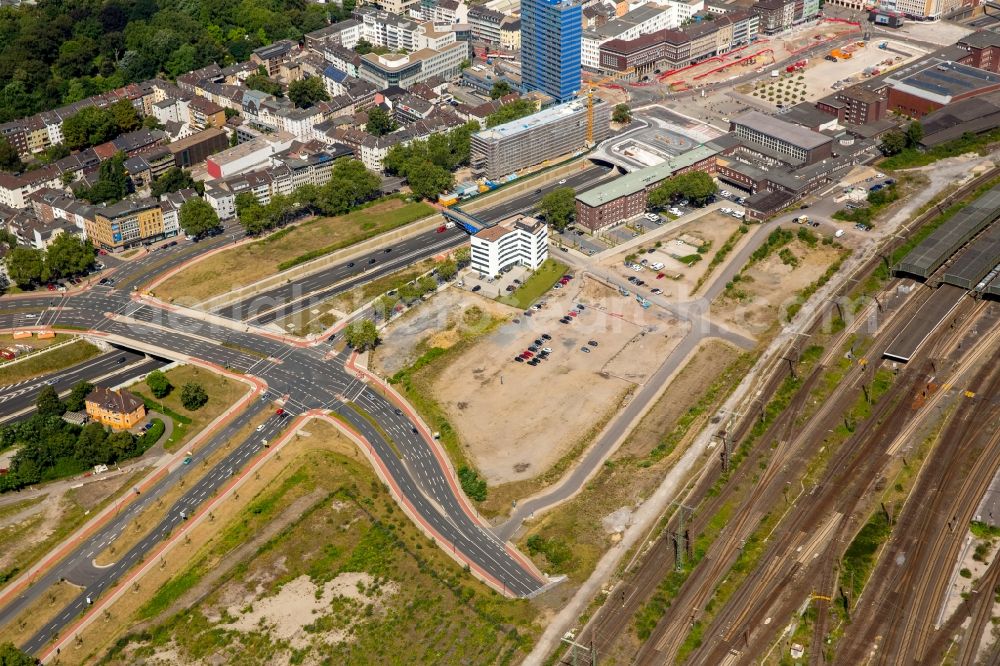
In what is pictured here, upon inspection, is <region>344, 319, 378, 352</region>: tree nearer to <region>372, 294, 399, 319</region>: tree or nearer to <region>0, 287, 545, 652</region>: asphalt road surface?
<region>0, 287, 545, 652</region>: asphalt road surface

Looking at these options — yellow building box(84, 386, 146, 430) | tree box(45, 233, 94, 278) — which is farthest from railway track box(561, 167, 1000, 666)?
tree box(45, 233, 94, 278)

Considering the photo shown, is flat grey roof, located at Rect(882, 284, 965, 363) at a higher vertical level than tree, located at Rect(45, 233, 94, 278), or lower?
lower

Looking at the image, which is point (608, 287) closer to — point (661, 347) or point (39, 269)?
point (661, 347)

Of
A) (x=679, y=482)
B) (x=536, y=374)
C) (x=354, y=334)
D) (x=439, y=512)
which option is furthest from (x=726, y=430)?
(x=354, y=334)

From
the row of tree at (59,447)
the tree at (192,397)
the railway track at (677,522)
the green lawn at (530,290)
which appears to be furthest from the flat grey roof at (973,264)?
the row of tree at (59,447)

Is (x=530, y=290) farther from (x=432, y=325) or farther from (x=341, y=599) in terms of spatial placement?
(x=341, y=599)

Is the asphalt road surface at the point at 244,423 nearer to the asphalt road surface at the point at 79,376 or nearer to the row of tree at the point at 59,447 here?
the asphalt road surface at the point at 79,376
